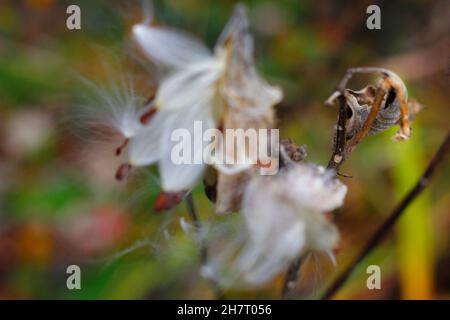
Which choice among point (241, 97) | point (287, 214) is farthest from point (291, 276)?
point (241, 97)

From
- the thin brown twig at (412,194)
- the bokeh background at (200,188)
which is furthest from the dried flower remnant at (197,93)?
the bokeh background at (200,188)

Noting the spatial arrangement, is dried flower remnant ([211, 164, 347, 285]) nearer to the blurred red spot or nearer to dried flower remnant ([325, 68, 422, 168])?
dried flower remnant ([325, 68, 422, 168])

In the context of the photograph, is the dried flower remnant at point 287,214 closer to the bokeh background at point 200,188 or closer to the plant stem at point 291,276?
the plant stem at point 291,276

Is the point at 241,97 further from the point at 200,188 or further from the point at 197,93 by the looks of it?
the point at 200,188

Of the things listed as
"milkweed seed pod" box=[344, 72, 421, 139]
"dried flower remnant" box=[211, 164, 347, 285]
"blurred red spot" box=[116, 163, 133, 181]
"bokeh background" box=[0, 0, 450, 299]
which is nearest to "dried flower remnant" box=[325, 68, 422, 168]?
"milkweed seed pod" box=[344, 72, 421, 139]

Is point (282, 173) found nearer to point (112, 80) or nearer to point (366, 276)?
point (112, 80)
